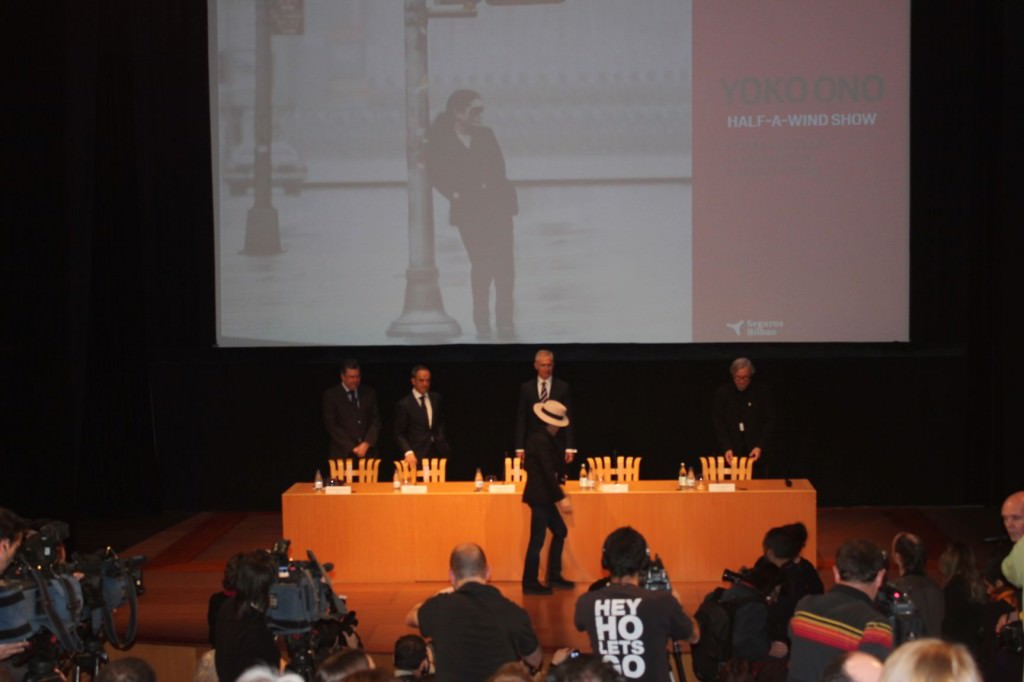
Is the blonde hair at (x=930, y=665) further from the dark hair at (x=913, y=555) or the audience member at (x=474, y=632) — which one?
the dark hair at (x=913, y=555)

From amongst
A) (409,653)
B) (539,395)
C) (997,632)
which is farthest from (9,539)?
(539,395)

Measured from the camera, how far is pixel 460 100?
10.9 m

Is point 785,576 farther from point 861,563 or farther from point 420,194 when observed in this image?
point 420,194

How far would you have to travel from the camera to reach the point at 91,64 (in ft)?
31.4

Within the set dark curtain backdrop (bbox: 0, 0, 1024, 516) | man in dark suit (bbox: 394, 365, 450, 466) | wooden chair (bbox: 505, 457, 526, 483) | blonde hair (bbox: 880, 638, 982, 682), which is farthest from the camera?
dark curtain backdrop (bbox: 0, 0, 1024, 516)

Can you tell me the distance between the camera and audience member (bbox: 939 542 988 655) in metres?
5.20

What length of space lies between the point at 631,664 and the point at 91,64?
6.99 meters

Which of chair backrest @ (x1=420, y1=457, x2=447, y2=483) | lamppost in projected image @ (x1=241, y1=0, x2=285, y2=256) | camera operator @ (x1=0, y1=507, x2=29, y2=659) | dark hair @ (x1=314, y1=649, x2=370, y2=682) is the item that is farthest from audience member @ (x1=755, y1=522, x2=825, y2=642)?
lamppost in projected image @ (x1=241, y1=0, x2=285, y2=256)

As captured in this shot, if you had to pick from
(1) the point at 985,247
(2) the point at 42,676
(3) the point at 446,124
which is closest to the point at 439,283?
(3) the point at 446,124

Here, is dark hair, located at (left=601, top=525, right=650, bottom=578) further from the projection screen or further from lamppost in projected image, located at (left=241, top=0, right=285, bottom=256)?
lamppost in projected image, located at (left=241, top=0, right=285, bottom=256)

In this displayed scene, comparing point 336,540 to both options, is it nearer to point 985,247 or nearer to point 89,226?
point 89,226

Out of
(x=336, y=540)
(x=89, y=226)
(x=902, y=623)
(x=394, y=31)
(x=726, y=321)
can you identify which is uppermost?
(x=394, y=31)

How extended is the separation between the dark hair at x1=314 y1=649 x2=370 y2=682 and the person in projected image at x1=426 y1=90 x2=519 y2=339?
724cm

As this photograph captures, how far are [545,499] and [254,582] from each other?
152 inches
